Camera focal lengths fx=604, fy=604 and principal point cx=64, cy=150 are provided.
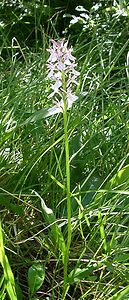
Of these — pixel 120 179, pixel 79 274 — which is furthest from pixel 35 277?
pixel 120 179

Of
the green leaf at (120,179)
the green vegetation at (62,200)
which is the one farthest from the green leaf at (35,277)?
the green leaf at (120,179)

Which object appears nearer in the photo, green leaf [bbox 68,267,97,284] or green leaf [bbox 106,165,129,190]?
green leaf [bbox 68,267,97,284]

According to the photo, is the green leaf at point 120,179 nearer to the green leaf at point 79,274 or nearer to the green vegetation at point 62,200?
the green vegetation at point 62,200

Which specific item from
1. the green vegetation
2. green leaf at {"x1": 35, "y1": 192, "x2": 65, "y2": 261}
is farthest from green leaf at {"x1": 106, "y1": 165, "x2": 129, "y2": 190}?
green leaf at {"x1": 35, "y1": 192, "x2": 65, "y2": 261}

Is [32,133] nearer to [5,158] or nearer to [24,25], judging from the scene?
[5,158]

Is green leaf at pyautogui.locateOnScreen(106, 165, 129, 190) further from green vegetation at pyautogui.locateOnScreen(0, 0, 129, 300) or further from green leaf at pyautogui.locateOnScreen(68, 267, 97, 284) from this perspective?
green leaf at pyautogui.locateOnScreen(68, 267, 97, 284)

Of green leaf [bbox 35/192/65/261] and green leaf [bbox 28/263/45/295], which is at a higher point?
green leaf [bbox 35/192/65/261]

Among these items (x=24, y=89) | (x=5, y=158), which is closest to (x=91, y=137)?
(x=5, y=158)

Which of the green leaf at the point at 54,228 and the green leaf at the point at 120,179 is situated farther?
the green leaf at the point at 120,179
